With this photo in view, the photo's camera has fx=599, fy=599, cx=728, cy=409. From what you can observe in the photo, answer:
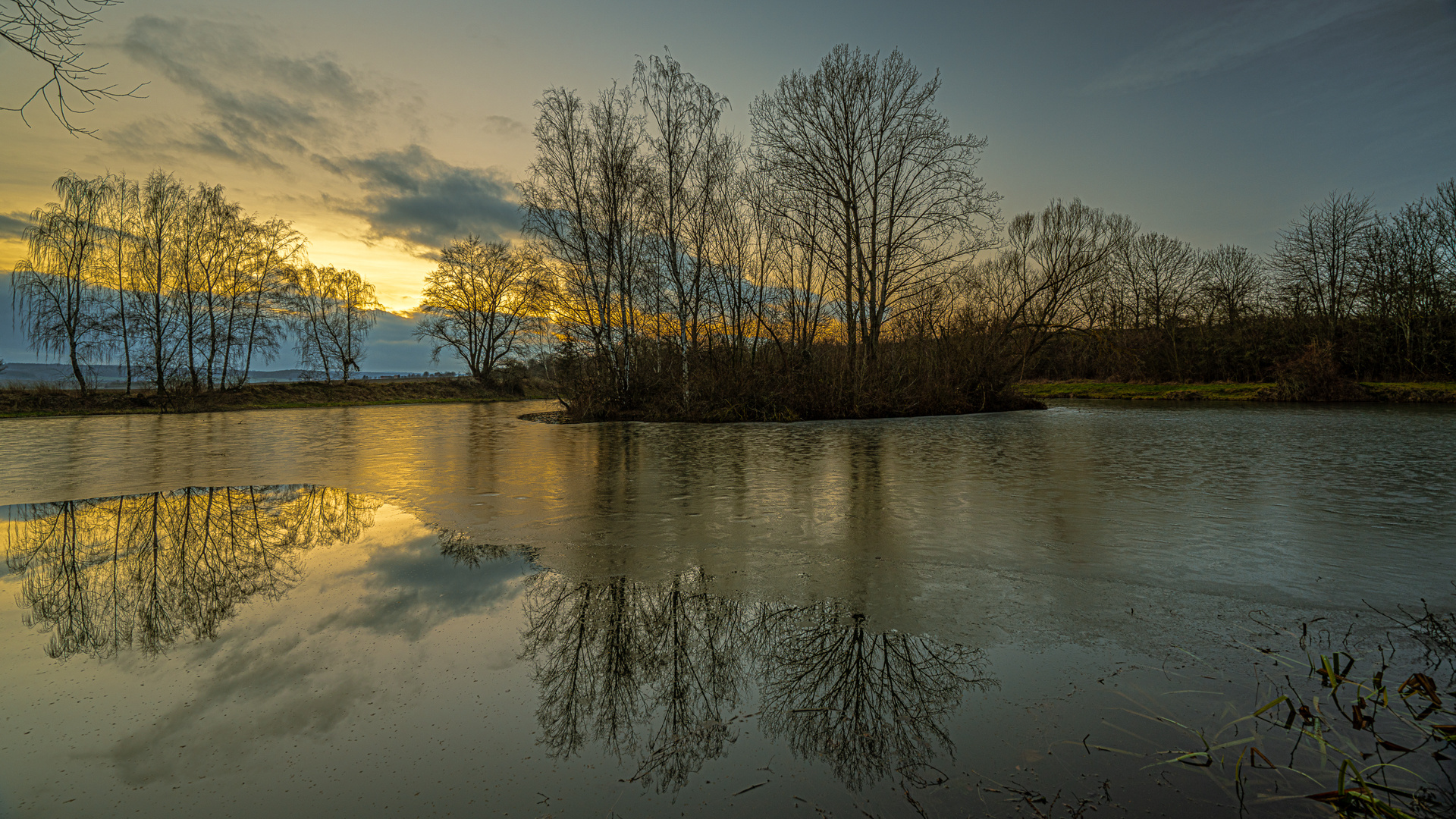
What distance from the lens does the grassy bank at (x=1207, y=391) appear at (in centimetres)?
2377

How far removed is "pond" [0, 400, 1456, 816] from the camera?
6.18ft

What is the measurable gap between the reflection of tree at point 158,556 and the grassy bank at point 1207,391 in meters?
34.8

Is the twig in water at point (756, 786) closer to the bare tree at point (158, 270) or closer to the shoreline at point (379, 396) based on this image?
the shoreline at point (379, 396)

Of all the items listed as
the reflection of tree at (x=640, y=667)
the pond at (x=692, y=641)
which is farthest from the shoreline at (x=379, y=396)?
the reflection of tree at (x=640, y=667)

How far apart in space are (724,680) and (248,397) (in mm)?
37011

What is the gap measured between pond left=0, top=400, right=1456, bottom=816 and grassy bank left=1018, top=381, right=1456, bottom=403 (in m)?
25.3

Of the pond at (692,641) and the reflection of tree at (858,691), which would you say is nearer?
the pond at (692,641)

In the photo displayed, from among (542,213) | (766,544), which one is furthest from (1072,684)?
(542,213)

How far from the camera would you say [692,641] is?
2.94 m

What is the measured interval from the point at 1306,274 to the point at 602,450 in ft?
125

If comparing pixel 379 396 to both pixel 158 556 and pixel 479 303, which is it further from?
pixel 158 556

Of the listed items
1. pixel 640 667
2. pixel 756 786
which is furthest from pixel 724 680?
pixel 756 786

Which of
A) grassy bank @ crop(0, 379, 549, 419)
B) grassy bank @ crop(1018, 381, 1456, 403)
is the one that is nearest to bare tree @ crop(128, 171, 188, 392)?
grassy bank @ crop(0, 379, 549, 419)

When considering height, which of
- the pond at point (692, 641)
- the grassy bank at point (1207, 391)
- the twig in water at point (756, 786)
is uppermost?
the grassy bank at point (1207, 391)
